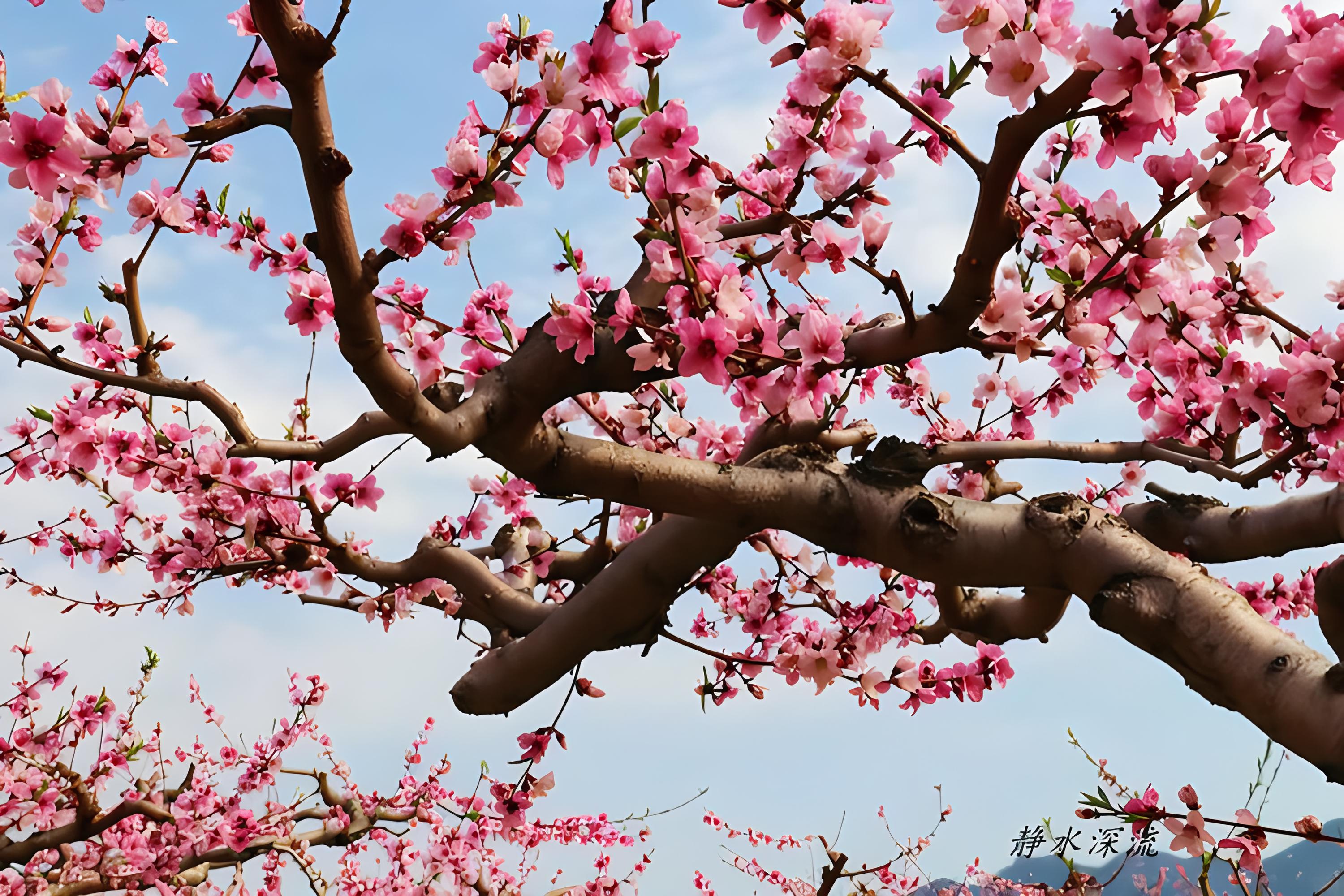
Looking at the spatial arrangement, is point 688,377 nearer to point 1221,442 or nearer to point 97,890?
point 1221,442

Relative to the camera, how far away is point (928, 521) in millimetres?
2799

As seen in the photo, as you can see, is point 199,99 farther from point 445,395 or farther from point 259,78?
point 445,395

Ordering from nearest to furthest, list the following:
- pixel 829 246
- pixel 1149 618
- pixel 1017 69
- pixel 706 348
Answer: pixel 1017 69 < pixel 706 348 < pixel 829 246 < pixel 1149 618

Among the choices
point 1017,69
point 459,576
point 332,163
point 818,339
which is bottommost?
point 818,339

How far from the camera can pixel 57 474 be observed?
431 centimetres

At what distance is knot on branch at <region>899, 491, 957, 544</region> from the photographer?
2.79 metres

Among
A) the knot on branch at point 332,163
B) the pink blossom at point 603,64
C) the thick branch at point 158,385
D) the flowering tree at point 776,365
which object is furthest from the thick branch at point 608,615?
the knot on branch at point 332,163

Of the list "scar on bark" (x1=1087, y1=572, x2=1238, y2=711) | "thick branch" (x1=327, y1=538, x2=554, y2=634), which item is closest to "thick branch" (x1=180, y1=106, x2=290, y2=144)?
"thick branch" (x1=327, y1=538, x2=554, y2=634)

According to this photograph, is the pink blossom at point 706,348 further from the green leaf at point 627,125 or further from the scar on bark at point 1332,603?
the scar on bark at point 1332,603

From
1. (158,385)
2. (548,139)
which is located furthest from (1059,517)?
(158,385)

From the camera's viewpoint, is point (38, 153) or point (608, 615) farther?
point (608, 615)

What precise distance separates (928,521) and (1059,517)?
40cm

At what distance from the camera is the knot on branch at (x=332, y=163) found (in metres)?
2.09

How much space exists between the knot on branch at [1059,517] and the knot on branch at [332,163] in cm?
220
